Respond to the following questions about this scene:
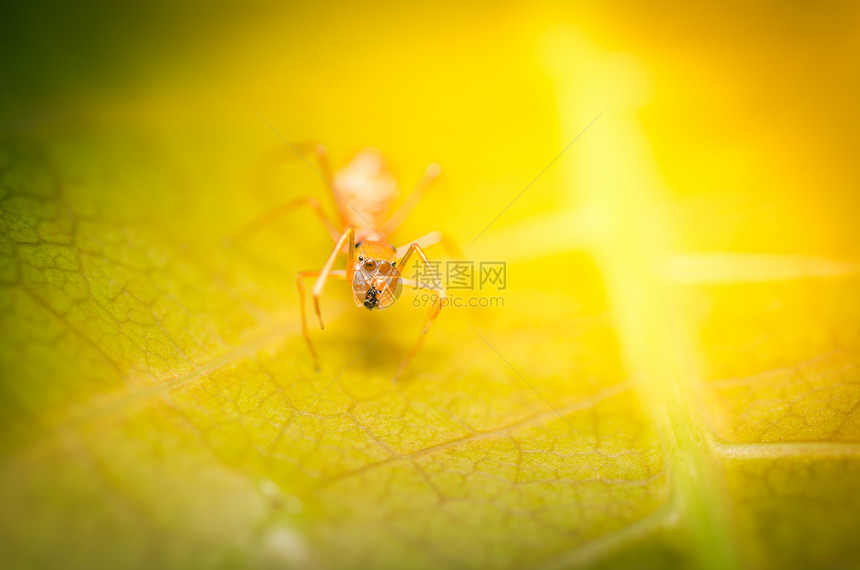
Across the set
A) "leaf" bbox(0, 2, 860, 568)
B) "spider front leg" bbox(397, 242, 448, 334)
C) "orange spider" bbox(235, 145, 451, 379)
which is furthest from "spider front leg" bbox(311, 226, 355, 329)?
"spider front leg" bbox(397, 242, 448, 334)

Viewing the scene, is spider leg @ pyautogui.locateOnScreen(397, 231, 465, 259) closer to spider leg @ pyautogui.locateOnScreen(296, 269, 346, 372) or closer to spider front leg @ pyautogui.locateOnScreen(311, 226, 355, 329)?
spider front leg @ pyautogui.locateOnScreen(311, 226, 355, 329)

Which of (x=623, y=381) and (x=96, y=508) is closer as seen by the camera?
(x=96, y=508)

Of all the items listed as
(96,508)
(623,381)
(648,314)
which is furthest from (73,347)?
(648,314)

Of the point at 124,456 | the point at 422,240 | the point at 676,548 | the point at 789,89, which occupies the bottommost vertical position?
the point at 676,548

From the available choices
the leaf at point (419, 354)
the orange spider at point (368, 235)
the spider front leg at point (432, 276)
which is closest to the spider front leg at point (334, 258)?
the orange spider at point (368, 235)

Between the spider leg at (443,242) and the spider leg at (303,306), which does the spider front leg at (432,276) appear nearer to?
the spider leg at (443,242)

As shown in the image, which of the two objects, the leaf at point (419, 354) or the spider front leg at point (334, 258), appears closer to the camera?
the leaf at point (419, 354)

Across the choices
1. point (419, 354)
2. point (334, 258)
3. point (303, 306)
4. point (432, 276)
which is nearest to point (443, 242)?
point (432, 276)

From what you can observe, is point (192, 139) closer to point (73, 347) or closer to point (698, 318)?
point (73, 347)

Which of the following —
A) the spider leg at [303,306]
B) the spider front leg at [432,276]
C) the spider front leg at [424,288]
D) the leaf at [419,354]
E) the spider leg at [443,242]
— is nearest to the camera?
the leaf at [419,354]
